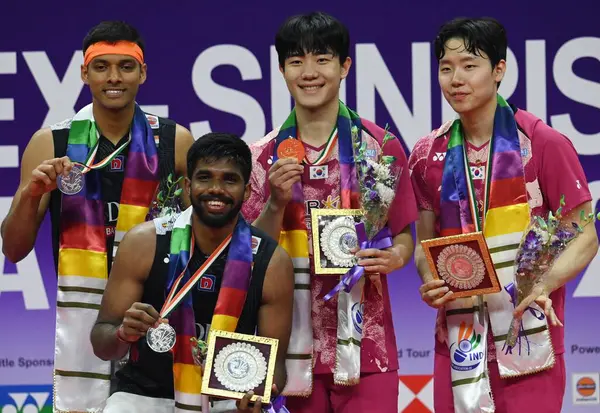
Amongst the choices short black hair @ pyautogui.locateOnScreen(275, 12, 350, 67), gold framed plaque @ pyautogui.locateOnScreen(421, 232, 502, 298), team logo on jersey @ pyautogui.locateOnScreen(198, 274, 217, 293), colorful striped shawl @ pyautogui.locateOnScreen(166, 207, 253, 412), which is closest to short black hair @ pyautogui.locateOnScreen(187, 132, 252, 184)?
colorful striped shawl @ pyautogui.locateOnScreen(166, 207, 253, 412)

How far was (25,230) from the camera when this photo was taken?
14.0 feet

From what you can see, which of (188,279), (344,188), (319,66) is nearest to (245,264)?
(188,279)

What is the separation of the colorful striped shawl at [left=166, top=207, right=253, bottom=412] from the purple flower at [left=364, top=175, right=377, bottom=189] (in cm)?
46

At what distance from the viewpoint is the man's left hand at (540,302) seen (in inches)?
149

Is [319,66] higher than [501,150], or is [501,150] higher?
[319,66]

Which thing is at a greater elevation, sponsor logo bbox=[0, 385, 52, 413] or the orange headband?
the orange headband

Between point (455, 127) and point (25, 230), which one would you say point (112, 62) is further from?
point (455, 127)

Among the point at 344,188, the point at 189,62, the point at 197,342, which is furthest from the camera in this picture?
the point at 189,62

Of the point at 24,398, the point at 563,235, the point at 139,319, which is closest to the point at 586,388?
the point at 563,235

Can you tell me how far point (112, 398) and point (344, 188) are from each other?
43.0 inches

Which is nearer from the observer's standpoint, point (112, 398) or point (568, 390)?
point (112, 398)

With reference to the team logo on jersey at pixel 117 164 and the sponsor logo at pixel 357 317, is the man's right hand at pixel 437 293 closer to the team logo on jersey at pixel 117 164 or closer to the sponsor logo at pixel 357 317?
the sponsor logo at pixel 357 317

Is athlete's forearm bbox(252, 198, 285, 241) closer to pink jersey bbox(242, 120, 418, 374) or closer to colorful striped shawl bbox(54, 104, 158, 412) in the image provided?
pink jersey bbox(242, 120, 418, 374)

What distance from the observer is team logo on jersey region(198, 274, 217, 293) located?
13.1ft
